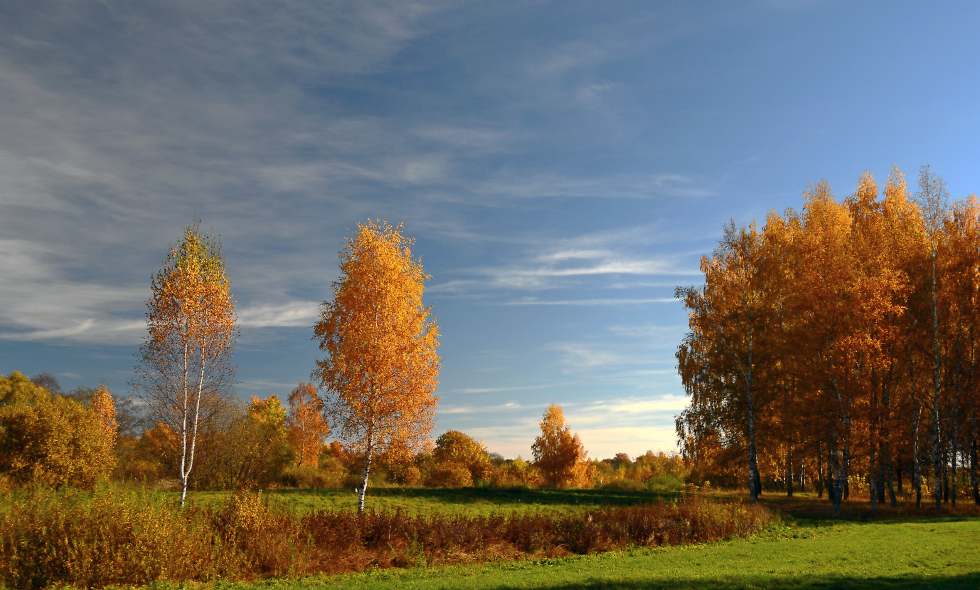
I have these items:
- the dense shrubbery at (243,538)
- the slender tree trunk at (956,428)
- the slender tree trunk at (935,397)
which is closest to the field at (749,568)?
the dense shrubbery at (243,538)

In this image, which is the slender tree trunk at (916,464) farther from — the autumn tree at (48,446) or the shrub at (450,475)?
the autumn tree at (48,446)

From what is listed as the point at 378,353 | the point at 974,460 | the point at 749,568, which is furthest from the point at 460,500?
the point at 974,460

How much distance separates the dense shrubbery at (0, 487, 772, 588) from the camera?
11688 mm

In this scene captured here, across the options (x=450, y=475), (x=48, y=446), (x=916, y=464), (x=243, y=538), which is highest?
(x=48, y=446)

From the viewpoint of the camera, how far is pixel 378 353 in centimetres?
2333

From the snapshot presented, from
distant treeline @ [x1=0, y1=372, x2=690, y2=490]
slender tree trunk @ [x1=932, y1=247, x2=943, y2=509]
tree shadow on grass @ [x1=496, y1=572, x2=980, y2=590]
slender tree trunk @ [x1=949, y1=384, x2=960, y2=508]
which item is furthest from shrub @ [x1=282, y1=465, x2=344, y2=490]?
slender tree trunk @ [x1=949, y1=384, x2=960, y2=508]

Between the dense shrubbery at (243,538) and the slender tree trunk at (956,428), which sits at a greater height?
the slender tree trunk at (956,428)

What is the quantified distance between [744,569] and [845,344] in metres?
16.4

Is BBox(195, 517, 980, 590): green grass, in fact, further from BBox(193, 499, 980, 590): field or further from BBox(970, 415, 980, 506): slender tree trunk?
BBox(970, 415, 980, 506): slender tree trunk

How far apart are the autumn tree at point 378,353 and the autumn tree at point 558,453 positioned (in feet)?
91.7

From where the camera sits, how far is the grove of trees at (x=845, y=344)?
27.1 m

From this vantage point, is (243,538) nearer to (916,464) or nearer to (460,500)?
(460,500)

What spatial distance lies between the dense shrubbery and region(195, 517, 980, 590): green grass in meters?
1.00

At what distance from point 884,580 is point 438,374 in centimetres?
1647
